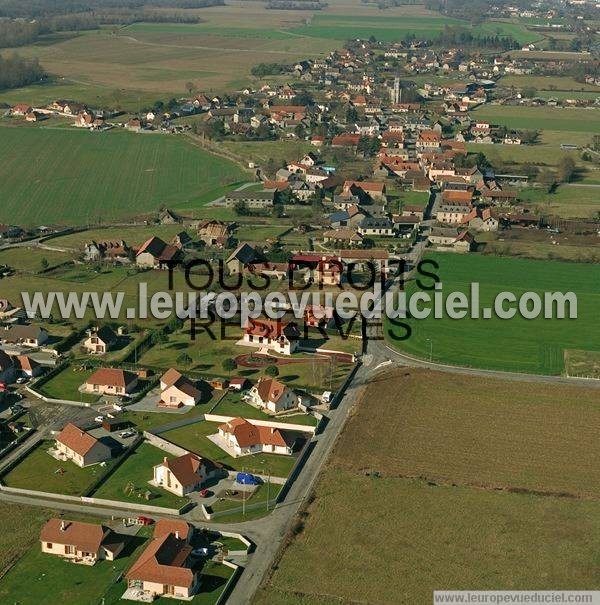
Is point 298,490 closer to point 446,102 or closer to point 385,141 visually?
point 385,141

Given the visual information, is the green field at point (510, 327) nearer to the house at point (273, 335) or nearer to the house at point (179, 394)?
the house at point (273, 335)

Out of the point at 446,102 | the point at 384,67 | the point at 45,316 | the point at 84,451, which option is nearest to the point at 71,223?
the point at 45,316

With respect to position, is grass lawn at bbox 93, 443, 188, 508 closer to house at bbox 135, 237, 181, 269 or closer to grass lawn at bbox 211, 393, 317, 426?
grass lawn at bbox 211, 393, 317, 426

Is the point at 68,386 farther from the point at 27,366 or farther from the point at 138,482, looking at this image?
the point at 138,482

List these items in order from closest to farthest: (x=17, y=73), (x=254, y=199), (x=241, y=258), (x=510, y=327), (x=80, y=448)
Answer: (x=80, y=448) → (x=510, y=327) → (x=241, y=258) → (x=254, y=199) → (x=17, y=73)

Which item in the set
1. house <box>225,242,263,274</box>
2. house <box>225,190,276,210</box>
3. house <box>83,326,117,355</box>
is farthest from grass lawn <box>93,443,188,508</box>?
house <box>225,190,276,210</box>

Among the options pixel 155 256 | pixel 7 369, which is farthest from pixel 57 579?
pixel 155 256
